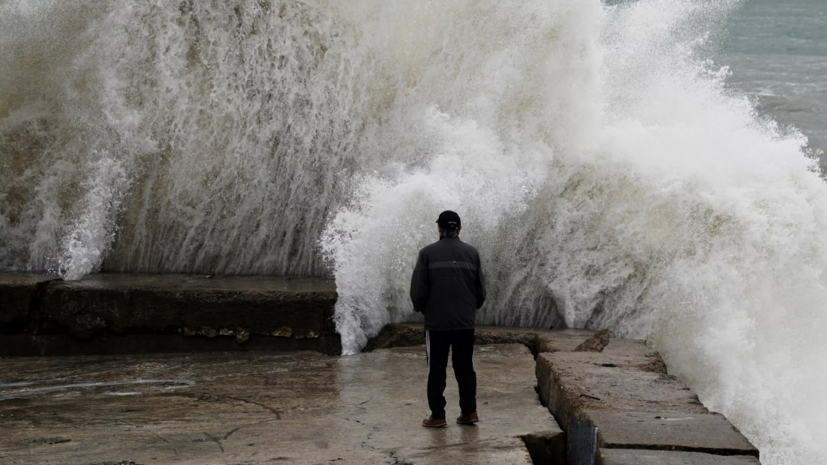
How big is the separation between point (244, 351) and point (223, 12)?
11.0 feet

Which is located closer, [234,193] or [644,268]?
[644,268]

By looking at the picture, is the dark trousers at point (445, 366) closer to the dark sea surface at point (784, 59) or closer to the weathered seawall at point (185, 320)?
the weathered seawall at point (185, 320)

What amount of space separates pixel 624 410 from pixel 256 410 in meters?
1.96

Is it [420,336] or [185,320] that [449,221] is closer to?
[420,336]

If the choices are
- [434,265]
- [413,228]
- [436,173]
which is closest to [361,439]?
[434,265]

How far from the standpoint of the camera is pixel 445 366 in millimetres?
5180

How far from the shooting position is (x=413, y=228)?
25.5 ft

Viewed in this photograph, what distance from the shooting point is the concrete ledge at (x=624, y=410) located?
4.49 metres

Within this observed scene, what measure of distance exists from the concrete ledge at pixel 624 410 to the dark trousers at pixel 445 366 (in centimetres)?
50

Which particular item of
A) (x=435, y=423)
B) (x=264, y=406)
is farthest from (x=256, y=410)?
(x=435, y=423)

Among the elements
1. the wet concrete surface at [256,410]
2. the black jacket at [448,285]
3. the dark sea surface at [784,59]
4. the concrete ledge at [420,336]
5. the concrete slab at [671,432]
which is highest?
the dark sea surface at [784,59]

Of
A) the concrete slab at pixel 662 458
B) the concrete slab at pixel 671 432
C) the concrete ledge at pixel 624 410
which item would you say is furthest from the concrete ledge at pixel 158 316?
the concrete slab at pixel 662 458

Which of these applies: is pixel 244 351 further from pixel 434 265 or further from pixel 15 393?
pixel 434 265

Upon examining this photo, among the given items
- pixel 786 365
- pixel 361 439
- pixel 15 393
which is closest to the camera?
pixel 361 439
